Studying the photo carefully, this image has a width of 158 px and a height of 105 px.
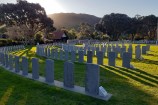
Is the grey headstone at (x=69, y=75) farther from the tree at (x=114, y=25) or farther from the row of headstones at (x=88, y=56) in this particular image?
the tree at (x=114, y=25)

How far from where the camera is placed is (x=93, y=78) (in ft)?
30.7

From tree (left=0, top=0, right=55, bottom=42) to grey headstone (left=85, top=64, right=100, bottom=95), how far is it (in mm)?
59549

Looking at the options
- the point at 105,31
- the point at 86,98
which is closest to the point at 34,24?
the point at 105,31

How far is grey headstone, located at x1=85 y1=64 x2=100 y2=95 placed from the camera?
30.4 feet

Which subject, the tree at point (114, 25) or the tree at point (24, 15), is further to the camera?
the tree at point (114, 25)

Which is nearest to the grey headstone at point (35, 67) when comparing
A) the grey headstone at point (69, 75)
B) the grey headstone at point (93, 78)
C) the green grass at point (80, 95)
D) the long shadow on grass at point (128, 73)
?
the green grass at point (80, 95)

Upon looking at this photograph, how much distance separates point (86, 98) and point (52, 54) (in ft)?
46.8

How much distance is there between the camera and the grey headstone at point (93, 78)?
9.26 meters

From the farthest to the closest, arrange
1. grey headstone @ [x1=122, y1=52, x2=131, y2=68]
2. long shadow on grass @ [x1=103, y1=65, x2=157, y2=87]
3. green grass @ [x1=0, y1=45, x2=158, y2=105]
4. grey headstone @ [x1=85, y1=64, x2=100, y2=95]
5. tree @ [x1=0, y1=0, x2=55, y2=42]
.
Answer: tree @ [x1=0, y1=0, x2=55, y2=42]
grey headstone @ [x1=122, y1=52, x2=131, y2=68]
long shadow on grass @ [x1=103, y1=65, x2=157, y2=87]
grey headstone @ [x1=85, y1=64, x2=100, y2=95]
green grass @ [x1=0, y1=45, x2=158, y2=105]

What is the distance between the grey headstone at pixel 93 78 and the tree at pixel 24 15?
195ft

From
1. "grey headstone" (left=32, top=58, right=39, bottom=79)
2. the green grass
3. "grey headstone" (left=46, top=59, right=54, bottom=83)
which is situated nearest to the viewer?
the green grass

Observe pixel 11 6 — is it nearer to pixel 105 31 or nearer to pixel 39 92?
pixel 105 31

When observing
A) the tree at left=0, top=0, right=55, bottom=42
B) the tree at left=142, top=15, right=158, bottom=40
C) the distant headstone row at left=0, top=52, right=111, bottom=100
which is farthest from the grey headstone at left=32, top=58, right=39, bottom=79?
the tree at left=142, top=15, right=158, bottom=40

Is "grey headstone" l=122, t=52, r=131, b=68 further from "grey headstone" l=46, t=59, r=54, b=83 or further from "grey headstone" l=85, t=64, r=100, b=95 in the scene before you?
"grey headstone" l=85, t=64, r=100, b=95
